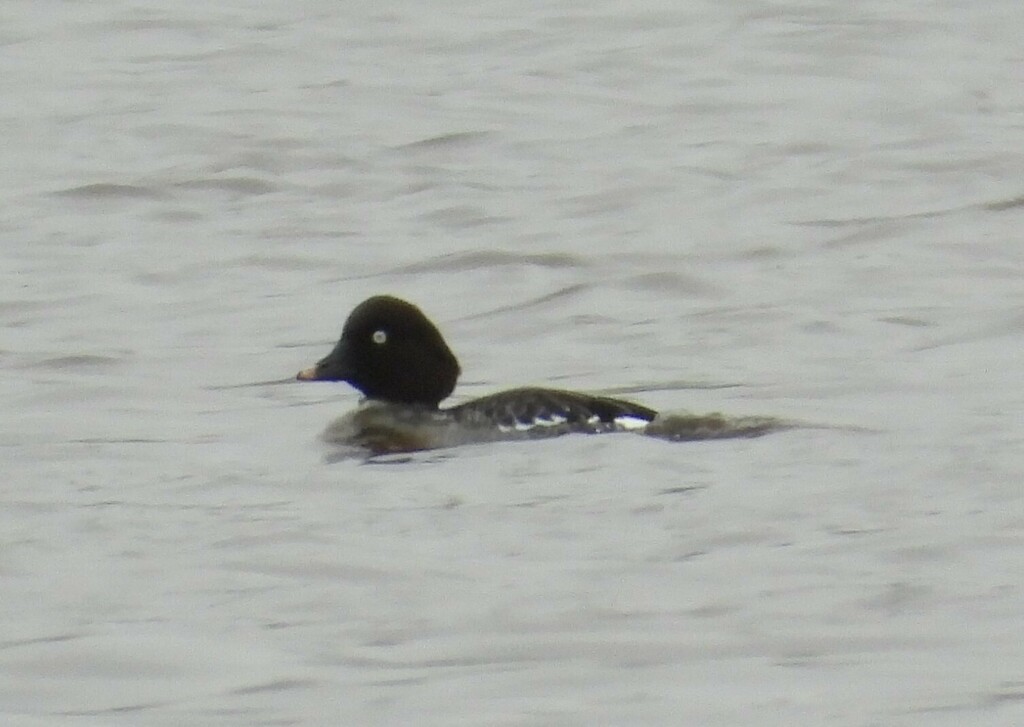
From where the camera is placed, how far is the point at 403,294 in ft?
51.4

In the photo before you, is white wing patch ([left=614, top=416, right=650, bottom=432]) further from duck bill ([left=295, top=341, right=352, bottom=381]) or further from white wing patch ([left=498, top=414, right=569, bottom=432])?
duck bill ([left=295, top=341, right=352, bottom=381])

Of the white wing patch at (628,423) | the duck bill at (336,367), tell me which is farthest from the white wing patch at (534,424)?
the duck bill at (336,367)

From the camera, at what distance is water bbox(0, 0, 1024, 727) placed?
825 cm

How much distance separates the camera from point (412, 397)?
1207 centimetres

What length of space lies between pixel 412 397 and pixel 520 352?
222 centimetres

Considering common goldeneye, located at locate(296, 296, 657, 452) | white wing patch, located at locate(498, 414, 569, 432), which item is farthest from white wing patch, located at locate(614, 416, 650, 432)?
white wing patch, located at locate(498, 414, 569, 432)

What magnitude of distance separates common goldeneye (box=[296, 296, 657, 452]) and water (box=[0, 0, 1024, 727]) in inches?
6.0

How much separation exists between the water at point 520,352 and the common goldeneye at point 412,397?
0.15 metres

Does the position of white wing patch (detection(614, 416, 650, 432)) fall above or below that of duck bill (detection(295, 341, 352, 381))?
below

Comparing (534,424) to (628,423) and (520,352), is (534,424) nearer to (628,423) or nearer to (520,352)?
(628,423)

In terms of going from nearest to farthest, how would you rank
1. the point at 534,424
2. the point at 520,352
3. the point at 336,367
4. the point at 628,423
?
the point at 628,423 < the point at 534,424 < the point at 336,367 < the point at 520,352

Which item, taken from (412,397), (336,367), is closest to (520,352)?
(412,397)

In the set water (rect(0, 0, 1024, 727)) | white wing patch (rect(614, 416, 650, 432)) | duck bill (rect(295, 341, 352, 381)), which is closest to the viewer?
water (rect(0, 0, 1024, 727))

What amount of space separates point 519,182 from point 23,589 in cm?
978
